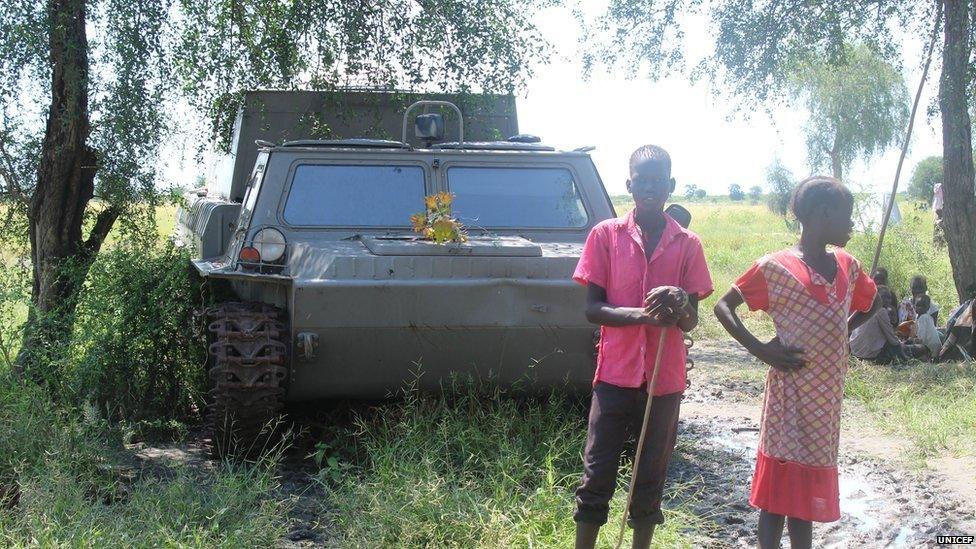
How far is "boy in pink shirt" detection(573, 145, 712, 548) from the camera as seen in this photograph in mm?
3836

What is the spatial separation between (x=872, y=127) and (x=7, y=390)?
29.0 m

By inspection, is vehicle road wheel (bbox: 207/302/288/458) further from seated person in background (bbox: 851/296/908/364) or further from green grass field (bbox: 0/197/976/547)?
seated person in background (bbox: 851/296/908/364)

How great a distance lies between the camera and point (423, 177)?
6766 millimetres

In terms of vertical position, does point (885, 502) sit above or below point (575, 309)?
below

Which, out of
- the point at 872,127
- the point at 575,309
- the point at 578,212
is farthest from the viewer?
the point at 872,127

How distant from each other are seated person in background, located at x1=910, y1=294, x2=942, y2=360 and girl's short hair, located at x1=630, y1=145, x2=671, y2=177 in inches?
238

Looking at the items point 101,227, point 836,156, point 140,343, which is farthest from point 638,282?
point 836,156

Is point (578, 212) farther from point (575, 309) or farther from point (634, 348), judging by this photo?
point (634, 348)

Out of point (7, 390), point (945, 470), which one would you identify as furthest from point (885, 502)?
point (7, 390)

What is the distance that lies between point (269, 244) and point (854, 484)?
321cm

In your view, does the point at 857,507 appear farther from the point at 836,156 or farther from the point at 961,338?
the point at 836,156

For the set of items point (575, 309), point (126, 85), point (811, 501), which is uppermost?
point (126, 85)

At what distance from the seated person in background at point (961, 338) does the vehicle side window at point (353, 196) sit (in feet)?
15.9

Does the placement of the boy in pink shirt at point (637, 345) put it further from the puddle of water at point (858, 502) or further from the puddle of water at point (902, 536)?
the puddle of water at point (858, 502)
